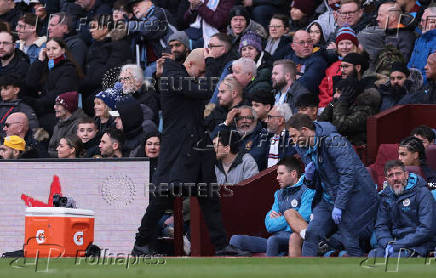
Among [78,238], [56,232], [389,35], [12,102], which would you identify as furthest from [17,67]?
[56,232]

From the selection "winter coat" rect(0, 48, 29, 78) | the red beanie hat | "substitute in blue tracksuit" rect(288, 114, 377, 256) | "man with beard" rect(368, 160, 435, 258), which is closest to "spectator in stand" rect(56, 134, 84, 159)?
the red beanie hat

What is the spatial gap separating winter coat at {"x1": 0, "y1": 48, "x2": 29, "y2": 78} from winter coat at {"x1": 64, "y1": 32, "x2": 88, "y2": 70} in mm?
789

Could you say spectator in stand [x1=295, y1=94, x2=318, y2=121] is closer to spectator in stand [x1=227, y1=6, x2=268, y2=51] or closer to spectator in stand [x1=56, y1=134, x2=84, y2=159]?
spectator in stand [x1=227, y1=6, x2=268, y2=51]

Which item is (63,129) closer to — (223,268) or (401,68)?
(401,68)

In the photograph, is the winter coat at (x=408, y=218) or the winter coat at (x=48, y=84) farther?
the winter coat at (x=48, y=84)

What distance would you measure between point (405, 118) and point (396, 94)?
46cm

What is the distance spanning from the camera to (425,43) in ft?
44.4

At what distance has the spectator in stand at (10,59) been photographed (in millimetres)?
16766

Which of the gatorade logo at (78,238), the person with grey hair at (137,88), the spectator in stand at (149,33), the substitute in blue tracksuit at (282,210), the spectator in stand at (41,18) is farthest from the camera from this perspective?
the spectator in stand at (41,18)

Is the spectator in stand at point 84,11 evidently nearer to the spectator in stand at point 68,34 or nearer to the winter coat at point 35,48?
the spectator in stand at point 68,34

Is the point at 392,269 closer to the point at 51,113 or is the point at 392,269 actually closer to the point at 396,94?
the point at 396,94

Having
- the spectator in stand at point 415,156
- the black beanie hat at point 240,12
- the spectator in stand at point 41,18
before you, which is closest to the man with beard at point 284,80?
the black beanie hat at point 240,12

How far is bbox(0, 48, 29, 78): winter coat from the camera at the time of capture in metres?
16.7

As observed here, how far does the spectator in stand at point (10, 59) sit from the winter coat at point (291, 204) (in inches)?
275
